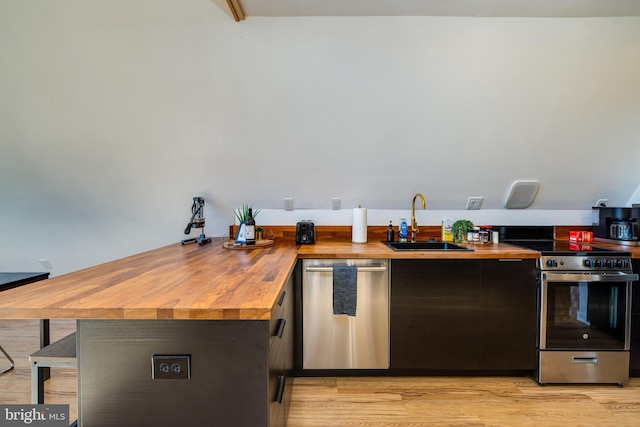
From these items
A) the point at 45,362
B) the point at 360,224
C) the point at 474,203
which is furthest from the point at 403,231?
the point at 45,362

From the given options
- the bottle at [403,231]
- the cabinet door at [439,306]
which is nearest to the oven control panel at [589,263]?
the cabinet door at [439,306]

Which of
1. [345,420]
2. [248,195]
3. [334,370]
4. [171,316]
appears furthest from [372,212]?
[171,316]

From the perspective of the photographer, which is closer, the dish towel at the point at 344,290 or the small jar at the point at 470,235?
the dish towel at the point at 344,290

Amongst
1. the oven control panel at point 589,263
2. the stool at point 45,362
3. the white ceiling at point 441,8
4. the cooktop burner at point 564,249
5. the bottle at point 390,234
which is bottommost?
the stool at point 45,362

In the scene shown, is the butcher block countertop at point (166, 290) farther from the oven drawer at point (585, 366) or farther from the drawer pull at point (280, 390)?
the oven drawer at point (585, 366)

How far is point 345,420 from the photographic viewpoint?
1.74 metres

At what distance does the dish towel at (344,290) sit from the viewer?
6.80 feet

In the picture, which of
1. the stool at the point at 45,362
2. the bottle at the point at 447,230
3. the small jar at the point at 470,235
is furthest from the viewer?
the bottle at the point at 447,230

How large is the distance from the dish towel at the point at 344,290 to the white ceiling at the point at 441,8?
64.3 inches

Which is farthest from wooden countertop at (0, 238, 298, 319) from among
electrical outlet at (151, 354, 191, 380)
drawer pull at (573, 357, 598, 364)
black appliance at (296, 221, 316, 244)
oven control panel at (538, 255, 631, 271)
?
drawer pull at (573, 357, 598, 364)

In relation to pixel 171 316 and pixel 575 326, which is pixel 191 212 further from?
pixel 575 326

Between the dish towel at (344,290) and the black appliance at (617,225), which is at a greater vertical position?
the black appliance at (617,225)

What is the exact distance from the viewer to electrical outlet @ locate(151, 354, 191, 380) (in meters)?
1.00

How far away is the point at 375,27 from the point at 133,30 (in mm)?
1545
